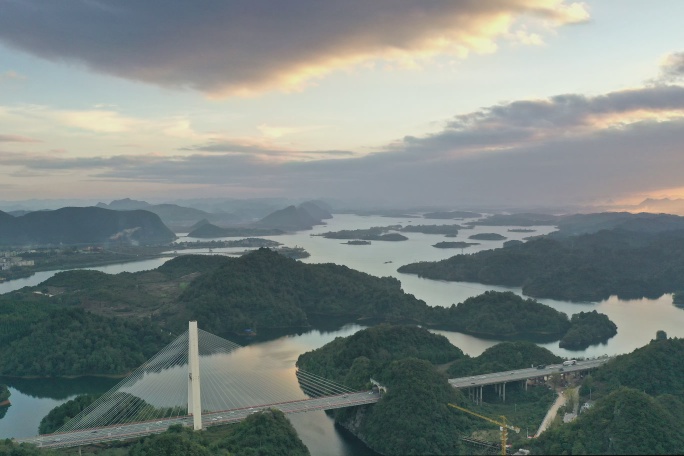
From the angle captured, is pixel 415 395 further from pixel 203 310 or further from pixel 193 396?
pixel 203 310

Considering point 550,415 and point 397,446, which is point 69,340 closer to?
point 397,446

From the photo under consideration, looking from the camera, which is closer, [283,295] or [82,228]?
[283,295]

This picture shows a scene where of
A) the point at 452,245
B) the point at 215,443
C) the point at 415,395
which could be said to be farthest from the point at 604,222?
the point at 215,443

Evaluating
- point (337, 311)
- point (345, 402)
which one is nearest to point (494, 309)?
point (337, 311)

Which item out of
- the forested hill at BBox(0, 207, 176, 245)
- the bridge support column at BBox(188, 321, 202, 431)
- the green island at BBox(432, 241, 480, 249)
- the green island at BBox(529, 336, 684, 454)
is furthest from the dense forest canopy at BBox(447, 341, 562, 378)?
the forested hill at BBox(0, 207, 176, 245)

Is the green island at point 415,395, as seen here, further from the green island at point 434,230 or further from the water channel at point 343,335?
the green island at point 434,230

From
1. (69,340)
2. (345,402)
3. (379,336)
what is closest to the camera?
(345,402)
